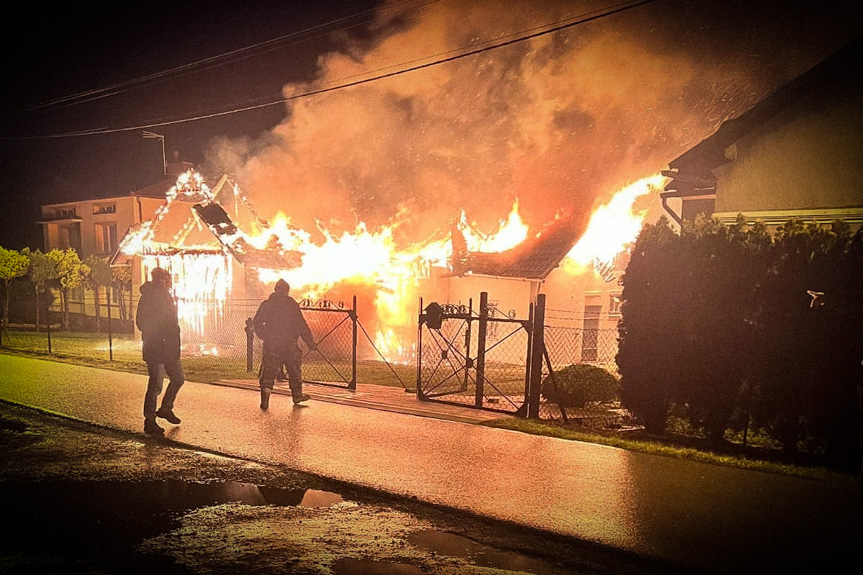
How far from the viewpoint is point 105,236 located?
1382 inches

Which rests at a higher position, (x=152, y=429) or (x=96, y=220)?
(x=96, y=220)

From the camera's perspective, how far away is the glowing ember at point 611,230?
55.3 ft

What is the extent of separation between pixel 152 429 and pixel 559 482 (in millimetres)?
4995

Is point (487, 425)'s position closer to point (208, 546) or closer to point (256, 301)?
point (208, 546)

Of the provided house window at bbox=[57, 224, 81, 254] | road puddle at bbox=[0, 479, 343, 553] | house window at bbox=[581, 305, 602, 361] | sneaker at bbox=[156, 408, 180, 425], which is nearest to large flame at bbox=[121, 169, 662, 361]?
house window at bbox=[581, 305, 602, 361]

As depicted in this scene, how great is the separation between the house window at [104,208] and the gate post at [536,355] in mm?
31777

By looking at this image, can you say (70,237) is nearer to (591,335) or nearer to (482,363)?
(591,335)

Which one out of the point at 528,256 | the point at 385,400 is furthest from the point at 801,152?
the point at 385,400

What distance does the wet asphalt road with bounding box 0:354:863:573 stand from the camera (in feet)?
14.9

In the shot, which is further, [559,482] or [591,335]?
[591,335]

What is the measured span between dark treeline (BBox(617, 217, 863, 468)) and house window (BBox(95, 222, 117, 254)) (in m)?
33.6

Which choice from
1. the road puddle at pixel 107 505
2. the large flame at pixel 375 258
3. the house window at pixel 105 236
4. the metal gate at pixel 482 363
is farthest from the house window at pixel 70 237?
the road puddle at pixel 107 505

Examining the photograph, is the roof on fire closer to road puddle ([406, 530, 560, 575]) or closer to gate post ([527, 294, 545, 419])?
gate post ([527, 294, 545, 419])

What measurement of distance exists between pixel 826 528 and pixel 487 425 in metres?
4.04
